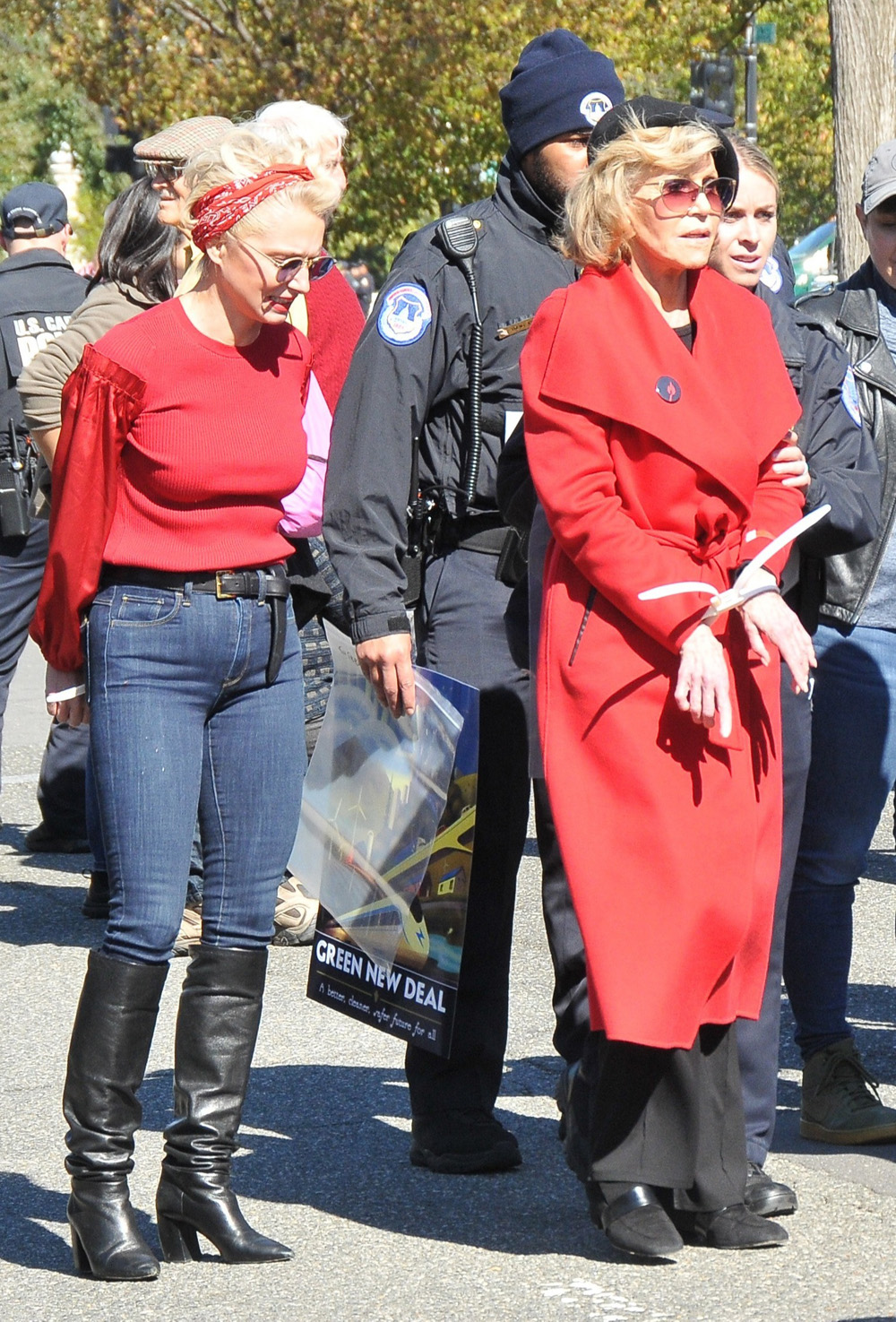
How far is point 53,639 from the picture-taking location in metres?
3.49

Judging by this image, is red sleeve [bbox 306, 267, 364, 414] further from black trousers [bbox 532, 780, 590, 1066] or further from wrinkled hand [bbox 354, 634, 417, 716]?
black trousers [bbox 532, 780, 590, 1066]

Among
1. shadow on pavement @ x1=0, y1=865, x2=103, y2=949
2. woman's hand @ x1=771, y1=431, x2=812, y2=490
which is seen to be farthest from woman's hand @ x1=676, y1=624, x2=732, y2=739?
shadow on pavement @ x1=0, y1=865, x2=103, y2=949

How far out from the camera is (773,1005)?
12.3 ft

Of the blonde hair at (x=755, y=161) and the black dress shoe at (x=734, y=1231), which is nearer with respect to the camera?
the black dress shoe at (x=734, y=1231)

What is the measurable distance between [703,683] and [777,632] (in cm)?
16

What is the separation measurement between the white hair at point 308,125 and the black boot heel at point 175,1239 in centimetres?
191

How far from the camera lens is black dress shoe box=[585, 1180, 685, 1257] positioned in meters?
3.41

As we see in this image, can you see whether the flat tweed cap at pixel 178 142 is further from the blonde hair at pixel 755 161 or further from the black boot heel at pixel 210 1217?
the black boot heel at pixel 210 1217

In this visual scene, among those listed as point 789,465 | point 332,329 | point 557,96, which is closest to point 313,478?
point 332,329

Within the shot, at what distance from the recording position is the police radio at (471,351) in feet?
12.8

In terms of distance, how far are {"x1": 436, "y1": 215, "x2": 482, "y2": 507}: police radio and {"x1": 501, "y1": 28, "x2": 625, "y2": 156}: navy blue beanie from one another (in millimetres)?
222

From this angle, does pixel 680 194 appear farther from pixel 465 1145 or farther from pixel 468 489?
pixel 465 1145

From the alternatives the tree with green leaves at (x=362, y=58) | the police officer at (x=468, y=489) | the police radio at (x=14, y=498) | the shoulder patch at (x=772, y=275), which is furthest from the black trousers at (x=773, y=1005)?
the tree with green leaves at (x=362, y=58)

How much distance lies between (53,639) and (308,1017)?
6.35ft
